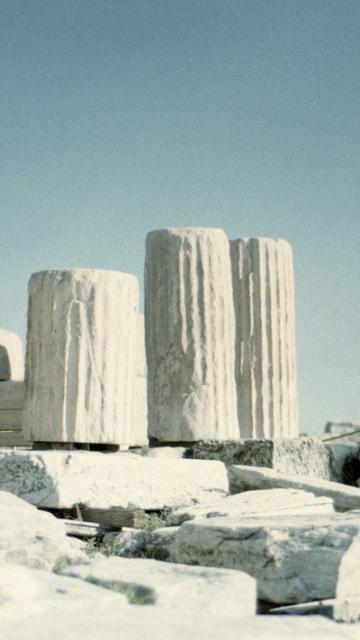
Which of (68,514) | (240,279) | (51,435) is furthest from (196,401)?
(68,514)

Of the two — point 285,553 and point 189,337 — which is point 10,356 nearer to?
point 189,337

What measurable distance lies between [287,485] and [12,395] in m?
5.24

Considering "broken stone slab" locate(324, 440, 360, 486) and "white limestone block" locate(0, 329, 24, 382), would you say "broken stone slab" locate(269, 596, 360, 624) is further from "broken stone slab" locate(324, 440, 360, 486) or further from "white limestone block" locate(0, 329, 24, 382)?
"white limestone block" locate(0, 329, 24, 382)

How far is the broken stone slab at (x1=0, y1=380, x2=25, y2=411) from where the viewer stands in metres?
Result: 13.3

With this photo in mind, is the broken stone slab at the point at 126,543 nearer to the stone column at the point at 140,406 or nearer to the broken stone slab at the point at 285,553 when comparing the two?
the broken stone slab at the point at 285,553

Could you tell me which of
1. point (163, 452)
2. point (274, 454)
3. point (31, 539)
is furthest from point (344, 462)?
point (31, 539)

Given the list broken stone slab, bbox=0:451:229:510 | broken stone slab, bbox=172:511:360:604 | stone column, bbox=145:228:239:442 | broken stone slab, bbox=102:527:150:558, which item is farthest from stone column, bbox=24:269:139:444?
broken stone slab, bbox=172:511:360:604

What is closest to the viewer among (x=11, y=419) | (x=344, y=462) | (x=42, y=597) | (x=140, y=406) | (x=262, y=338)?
(x=42, y=597)

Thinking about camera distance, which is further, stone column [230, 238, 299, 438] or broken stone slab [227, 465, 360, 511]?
stone column [230, 238, 299, 438]

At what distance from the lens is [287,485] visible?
29.8 ft

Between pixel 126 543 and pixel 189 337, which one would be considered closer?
pixel 126 543

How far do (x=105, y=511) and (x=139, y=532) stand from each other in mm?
595

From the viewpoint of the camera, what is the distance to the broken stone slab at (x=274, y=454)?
1052 centimetres

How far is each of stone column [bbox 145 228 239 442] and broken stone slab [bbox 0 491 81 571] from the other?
566 centimetres
